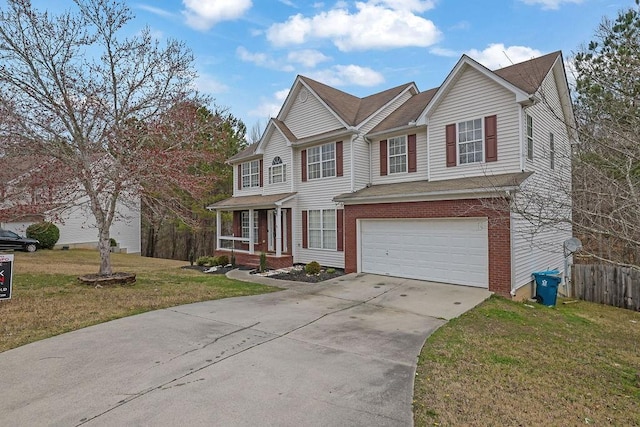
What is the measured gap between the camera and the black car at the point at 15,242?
73.1ft

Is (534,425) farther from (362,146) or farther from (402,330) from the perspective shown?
(362,146)

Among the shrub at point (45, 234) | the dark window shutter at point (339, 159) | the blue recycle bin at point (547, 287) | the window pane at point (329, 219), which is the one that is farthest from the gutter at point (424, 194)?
the shrub at point (45, 234)

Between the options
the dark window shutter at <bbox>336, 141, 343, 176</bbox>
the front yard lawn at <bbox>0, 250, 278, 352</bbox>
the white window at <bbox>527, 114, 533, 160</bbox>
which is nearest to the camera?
the front yard lawn at <bbox>0, 250, 278, 352</bbox>

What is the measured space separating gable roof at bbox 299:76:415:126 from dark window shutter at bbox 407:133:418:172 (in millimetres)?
2345

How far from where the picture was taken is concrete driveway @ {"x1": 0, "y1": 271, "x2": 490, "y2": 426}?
389cm

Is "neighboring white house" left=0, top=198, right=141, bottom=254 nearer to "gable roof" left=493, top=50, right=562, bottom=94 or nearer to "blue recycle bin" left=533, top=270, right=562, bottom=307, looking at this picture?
"gable roof" left=493, top=50, right=562, bottom=94

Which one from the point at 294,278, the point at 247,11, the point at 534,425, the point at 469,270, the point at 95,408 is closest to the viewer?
the point at 534,425

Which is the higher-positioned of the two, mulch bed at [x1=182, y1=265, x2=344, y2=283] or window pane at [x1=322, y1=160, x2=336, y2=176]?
window pane at [x1=322, y1=160, x2=336, y2=176]

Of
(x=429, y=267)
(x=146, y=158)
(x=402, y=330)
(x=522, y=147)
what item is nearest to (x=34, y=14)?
(x=146, y=158)

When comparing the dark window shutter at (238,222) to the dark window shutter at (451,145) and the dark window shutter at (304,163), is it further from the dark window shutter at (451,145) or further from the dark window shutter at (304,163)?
the dark window shutter at (451,145)

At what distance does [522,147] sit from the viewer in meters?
11.3

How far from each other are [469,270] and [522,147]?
406 centimetres

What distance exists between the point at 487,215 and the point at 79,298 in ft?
36.2

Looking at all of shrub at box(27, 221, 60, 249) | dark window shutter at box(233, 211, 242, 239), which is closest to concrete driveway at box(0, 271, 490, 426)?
dark window shutter at box(233, 211, 242, 239)
